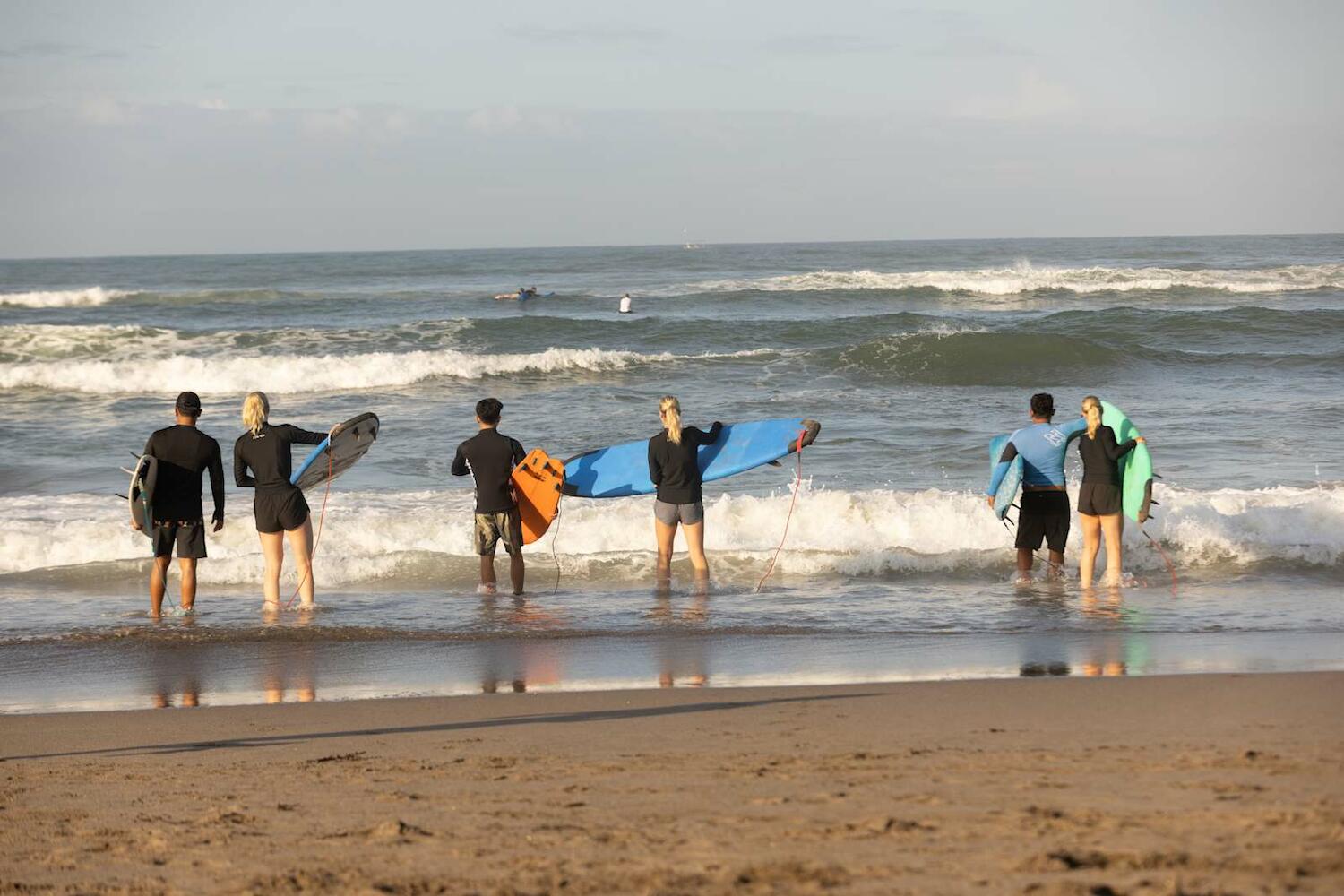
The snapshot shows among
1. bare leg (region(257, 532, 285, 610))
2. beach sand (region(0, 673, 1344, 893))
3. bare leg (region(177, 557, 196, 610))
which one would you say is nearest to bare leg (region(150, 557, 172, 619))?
bare leg (region(177, 557, 196, 610))

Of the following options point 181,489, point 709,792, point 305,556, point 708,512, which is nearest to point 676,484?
point 708,512

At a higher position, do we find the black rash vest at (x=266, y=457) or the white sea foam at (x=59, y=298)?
the white sea foam at (x=59, y=298)

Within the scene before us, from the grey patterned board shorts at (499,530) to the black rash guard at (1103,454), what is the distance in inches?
147

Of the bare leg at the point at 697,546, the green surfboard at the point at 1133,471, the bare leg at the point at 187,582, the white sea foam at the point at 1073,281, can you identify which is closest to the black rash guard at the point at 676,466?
the bare leg at the point at 697,546

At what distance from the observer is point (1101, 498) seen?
859 centimetres

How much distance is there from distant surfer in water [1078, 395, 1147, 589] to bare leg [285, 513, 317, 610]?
4980 mm

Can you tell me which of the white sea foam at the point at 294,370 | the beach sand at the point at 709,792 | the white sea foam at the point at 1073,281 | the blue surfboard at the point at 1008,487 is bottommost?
the beach sand at the point at 709,792

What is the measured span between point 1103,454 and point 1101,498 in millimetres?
306

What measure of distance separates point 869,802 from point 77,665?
4.87 metres

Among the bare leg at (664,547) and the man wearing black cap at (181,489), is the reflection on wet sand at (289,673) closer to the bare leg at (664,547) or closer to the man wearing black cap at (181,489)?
the man wearing black cap at (181,489)

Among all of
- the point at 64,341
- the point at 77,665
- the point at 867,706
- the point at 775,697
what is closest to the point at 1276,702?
the point at 867,706

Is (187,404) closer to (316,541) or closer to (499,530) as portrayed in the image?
(499,530)

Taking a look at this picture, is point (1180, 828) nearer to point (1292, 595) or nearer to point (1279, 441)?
point (1292, 595)

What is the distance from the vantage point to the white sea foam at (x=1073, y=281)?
36.2 m
